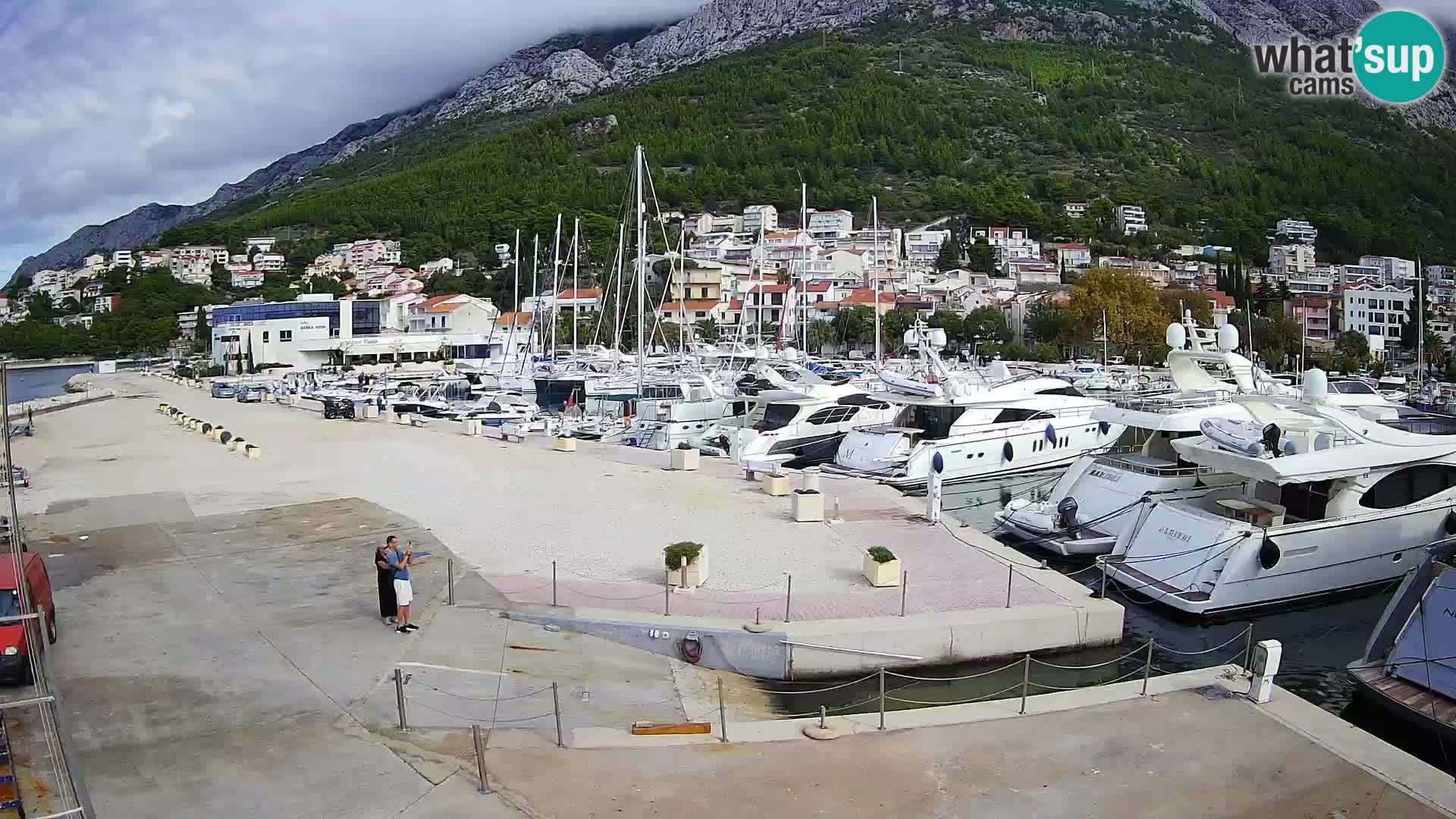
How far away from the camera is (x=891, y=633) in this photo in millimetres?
11250

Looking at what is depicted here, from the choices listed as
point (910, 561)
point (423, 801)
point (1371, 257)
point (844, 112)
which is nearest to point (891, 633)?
point (910, 561)

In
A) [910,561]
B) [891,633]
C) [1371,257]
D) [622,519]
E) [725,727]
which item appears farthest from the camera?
[1371,257]

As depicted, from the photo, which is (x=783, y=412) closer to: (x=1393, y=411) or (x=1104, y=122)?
(x=1393, y=411)

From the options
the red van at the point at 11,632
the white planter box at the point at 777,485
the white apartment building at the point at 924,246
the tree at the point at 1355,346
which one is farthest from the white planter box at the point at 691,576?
the white apartment building at the point at 924,246

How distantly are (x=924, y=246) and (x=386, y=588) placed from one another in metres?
120

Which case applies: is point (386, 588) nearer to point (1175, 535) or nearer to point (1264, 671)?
point (1264, 671)

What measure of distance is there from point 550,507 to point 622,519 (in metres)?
1.87

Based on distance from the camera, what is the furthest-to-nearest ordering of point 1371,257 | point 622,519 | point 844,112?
point 844,112 → point 1371,257 → point 622,519

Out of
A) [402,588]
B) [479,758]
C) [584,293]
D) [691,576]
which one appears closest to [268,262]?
[584,293]

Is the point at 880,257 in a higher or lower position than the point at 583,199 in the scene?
lower

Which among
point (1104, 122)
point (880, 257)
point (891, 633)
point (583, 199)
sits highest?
point (1104, 122)

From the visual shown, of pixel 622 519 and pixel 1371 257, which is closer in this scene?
pixel 622 519

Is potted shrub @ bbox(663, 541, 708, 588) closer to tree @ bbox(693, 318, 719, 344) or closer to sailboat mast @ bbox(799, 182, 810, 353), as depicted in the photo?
sailboat mast @ bbox(799, 182, 810, 353)

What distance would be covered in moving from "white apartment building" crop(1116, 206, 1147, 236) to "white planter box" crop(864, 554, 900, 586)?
126846 mm
